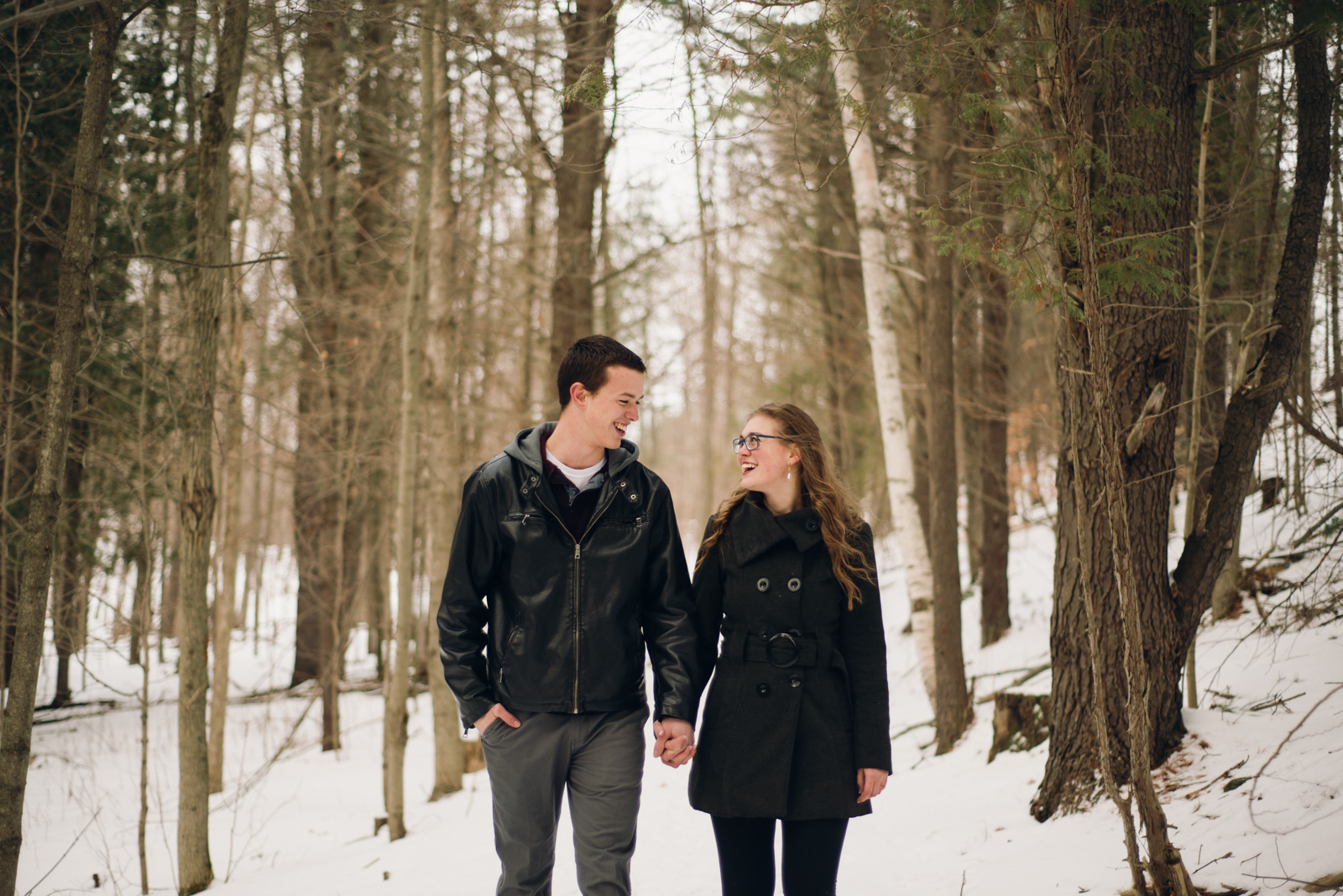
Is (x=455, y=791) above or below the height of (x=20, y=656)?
below

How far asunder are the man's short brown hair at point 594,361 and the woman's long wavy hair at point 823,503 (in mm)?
485

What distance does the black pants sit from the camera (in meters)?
2.67

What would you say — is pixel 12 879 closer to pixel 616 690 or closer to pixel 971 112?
pixel 616 690

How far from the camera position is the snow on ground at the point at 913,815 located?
3.50 meters

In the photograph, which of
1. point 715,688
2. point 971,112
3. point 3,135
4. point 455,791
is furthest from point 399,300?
point 715,688

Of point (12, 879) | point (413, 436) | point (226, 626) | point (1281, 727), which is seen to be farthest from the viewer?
point (226, 626)

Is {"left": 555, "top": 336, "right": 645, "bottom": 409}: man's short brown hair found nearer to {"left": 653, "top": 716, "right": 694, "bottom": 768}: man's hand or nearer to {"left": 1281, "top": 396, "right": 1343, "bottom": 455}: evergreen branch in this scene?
{"left": 653, "top": 716, "right": 694, "bottom": 768}: man's hand

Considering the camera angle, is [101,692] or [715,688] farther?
[101,692]

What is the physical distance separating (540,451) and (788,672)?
1136 millimetres

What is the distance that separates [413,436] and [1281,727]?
19.1 ft

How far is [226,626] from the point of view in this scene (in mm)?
8969

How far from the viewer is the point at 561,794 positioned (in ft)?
9.18

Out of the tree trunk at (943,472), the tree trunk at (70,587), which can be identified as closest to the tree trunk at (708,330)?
the tree trunk at (943,472)

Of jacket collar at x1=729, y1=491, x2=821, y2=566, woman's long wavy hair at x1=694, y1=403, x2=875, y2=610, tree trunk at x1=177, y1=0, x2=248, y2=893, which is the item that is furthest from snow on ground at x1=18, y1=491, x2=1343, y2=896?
jacket collar at x1=729, y1=491, x2=821, y2=566
